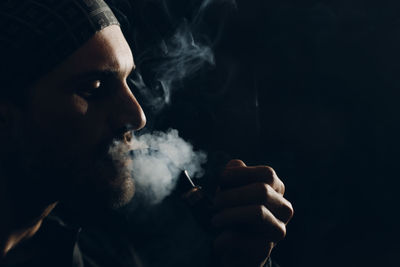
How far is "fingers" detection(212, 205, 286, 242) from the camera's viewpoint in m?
1.37

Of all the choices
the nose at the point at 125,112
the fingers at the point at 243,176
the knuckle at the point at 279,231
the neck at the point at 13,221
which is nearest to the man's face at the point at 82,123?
the nose at the point at 125,112

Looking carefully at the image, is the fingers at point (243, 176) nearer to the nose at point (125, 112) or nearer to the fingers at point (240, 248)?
the fingers at point (240, 248)

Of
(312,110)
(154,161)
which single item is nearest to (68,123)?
(154,161)

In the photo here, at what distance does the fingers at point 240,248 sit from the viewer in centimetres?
137

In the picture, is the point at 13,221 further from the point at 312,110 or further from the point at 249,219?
the point at 312,110

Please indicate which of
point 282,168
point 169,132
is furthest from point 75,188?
point 282,168

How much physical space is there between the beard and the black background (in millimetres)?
940

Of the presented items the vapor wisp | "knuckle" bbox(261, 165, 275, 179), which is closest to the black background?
the vapor wisp

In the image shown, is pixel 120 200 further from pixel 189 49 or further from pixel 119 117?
pixel 189 49

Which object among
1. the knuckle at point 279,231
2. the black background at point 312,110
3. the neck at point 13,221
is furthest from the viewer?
the black background at point 312,110

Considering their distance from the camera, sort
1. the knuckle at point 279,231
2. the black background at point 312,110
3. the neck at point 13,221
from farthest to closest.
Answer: the black background at point 312,110
the neck at point 13,221
the knuckle at point 279,231

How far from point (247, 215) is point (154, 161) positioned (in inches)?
25.9

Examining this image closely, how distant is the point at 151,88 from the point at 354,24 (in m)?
1.56

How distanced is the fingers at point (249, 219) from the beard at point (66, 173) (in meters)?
0.52
